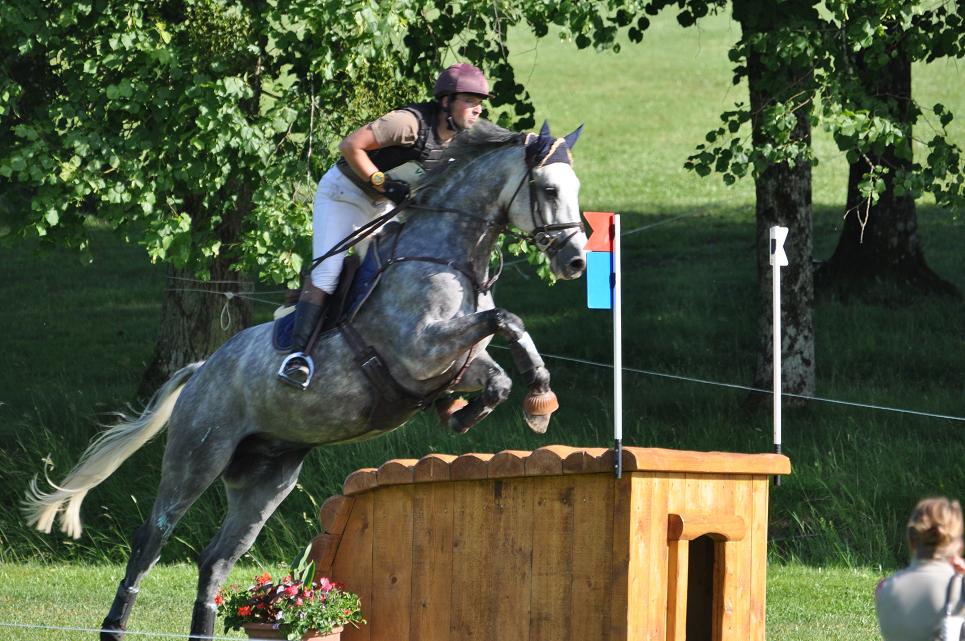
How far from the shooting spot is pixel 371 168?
18.3ft

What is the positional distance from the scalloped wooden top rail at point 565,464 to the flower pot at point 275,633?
66 cm

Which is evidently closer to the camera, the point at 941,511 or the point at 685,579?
the point at 941,511

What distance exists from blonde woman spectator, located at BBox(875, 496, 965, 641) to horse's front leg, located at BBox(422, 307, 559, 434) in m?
1.73

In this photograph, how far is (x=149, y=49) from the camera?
9.27 meters

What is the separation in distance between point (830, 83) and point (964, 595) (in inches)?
267

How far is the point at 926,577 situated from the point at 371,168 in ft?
9.10

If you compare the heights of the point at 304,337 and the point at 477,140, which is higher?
the point at 477,140

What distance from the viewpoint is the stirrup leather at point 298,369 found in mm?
5602

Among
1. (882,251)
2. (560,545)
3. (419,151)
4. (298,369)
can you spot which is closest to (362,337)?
(298,369)

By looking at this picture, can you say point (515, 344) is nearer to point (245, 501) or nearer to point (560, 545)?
point (560, 545)

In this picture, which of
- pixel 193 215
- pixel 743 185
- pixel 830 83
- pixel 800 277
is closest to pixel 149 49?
pixel 193 215

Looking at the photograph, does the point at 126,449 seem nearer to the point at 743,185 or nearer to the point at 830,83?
the point at 830,83

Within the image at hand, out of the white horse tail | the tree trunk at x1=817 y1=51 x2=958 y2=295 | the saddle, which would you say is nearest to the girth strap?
the saddle

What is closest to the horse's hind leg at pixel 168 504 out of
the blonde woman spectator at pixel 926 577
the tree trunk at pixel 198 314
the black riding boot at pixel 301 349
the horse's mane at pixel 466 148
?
the black riding boot at pixel 301 349
